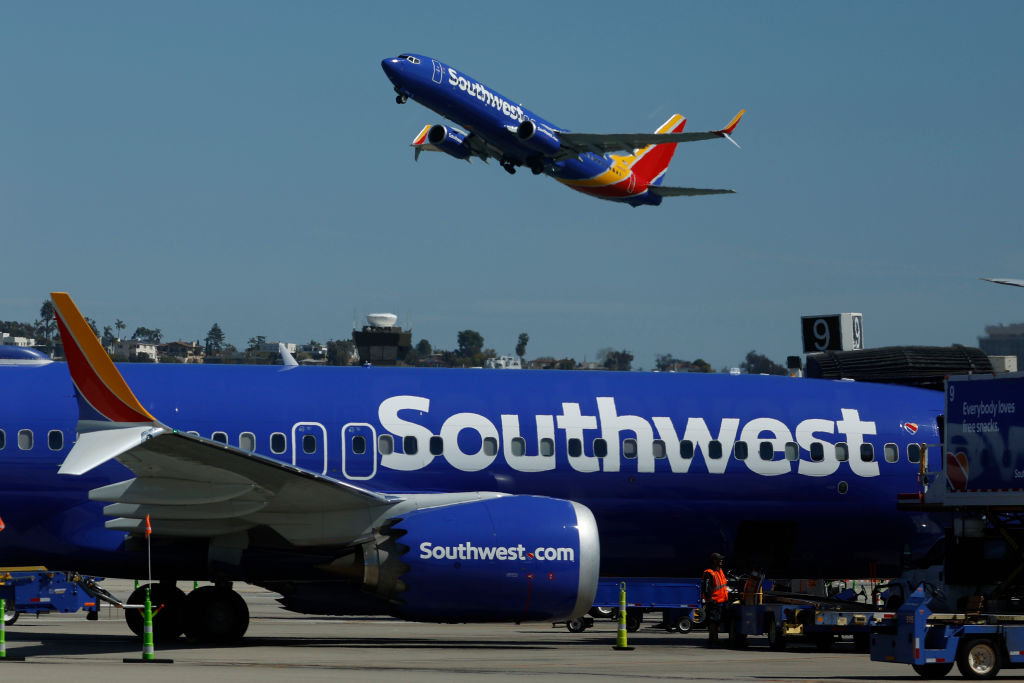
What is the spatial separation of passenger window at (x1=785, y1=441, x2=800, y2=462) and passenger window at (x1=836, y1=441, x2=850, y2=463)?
64cm

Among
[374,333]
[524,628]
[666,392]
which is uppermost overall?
[374,333]

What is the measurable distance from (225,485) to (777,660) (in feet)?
25.3

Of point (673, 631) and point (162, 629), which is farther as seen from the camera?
point (673, 631)

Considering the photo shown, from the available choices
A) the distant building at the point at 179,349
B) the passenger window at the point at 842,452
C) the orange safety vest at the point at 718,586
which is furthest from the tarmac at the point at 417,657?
the distant building at the point at 179,349

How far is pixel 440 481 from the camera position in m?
19.4

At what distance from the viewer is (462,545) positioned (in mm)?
17969

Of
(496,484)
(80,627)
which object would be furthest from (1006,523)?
(80,627)

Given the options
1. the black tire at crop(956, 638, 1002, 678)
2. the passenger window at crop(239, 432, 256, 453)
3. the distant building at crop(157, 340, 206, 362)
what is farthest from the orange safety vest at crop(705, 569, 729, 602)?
the distant building at crop(157, 340, 206, 362)

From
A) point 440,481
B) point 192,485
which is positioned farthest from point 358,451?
point 192,485

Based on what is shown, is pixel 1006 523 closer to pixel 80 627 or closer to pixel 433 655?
pixel 433 655

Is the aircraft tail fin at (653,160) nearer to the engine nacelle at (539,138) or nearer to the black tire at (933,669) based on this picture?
the engine nacelle at (539,138)

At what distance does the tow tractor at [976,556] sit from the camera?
1548 cm

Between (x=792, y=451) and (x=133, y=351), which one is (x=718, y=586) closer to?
(x=792, y=451)

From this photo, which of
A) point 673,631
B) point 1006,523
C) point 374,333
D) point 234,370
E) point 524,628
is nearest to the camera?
point 1006,523
